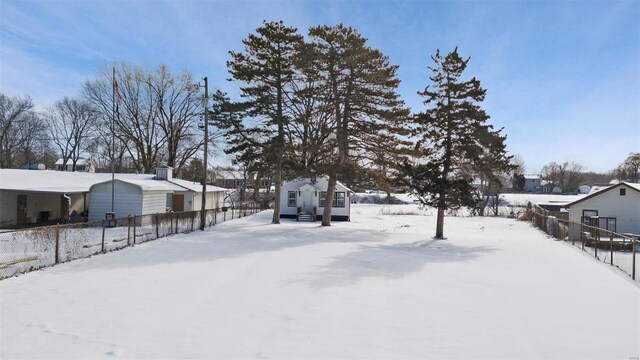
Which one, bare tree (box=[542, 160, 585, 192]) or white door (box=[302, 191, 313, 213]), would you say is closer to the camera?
white door (box=[302, 191, 313, 213])

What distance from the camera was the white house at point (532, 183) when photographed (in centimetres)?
11844

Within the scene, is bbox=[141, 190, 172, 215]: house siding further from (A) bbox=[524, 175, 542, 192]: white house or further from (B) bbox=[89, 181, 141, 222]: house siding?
(A) bbox=[524, 175, 542, 192]: white house

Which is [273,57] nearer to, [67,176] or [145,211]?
[145,211]

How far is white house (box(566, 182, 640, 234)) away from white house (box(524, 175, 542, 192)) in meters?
100

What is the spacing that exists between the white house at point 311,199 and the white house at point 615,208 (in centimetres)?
1762

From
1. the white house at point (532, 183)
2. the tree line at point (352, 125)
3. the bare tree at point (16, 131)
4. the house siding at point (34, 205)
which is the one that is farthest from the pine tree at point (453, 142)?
the white house at point (532, 183)

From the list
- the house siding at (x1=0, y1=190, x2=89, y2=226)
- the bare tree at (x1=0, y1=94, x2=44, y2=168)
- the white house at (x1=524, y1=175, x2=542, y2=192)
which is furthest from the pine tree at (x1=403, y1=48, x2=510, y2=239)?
the white house at (x1=524, y1=175, x2=542, y2=192)

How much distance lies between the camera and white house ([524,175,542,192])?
389 feet

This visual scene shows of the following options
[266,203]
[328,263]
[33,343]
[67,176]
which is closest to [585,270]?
[328,263]

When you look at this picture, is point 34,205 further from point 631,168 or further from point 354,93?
point 631,168

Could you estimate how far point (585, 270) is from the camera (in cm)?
1129

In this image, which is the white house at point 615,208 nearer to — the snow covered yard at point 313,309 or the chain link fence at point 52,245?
the snow covered yard at point 313,309

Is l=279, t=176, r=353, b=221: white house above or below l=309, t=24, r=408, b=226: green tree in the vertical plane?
below

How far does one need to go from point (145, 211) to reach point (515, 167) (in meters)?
21.7
